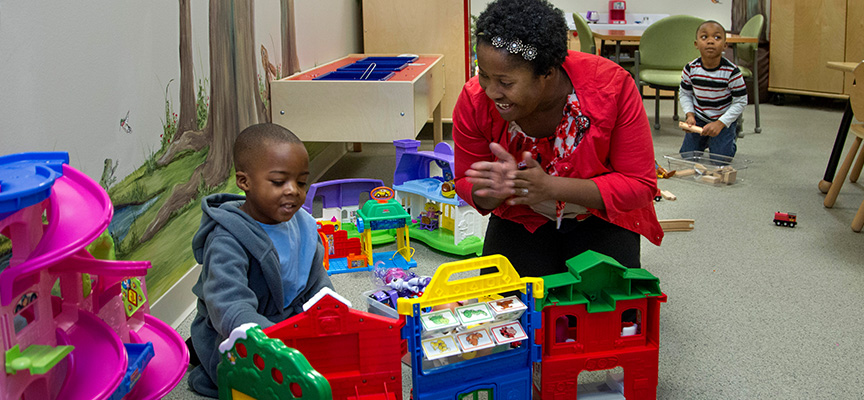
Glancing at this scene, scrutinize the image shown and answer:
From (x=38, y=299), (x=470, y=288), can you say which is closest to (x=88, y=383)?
(x=38, y=299)

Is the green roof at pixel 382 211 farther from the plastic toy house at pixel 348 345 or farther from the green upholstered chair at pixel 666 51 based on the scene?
the green upholstered chair at pixel 666 51

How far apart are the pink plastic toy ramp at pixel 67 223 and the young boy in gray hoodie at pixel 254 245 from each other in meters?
0.37

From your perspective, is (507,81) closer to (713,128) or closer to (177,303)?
(177,303)

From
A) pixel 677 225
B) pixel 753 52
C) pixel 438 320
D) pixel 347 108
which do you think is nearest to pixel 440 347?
pixel 438 320

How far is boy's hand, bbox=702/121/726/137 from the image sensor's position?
352 centimetres

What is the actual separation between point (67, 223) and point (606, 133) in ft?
3.29

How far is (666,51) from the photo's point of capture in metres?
4.67

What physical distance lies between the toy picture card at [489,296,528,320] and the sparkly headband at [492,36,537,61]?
1.45 ft

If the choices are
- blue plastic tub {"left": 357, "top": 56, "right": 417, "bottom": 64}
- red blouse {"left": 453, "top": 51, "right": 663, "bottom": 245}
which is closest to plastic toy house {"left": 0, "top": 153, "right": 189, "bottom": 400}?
red blouse {"left": 453, "top": 51, "right": 663, "bottom": 245}

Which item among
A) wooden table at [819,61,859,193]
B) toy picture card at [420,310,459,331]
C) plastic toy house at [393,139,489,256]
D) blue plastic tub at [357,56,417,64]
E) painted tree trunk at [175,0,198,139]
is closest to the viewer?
toy picture card at [420,310,459,331]

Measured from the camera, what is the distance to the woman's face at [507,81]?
4.39 ft

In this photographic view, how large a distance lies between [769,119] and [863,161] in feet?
6.98

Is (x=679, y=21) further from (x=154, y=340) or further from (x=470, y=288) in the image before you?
(x=154, y=340)

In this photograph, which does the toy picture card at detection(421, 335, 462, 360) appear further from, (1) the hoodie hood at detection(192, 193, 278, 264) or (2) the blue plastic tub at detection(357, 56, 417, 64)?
(2) the blue plastic tub at detection(357, 56, 417, 64)
